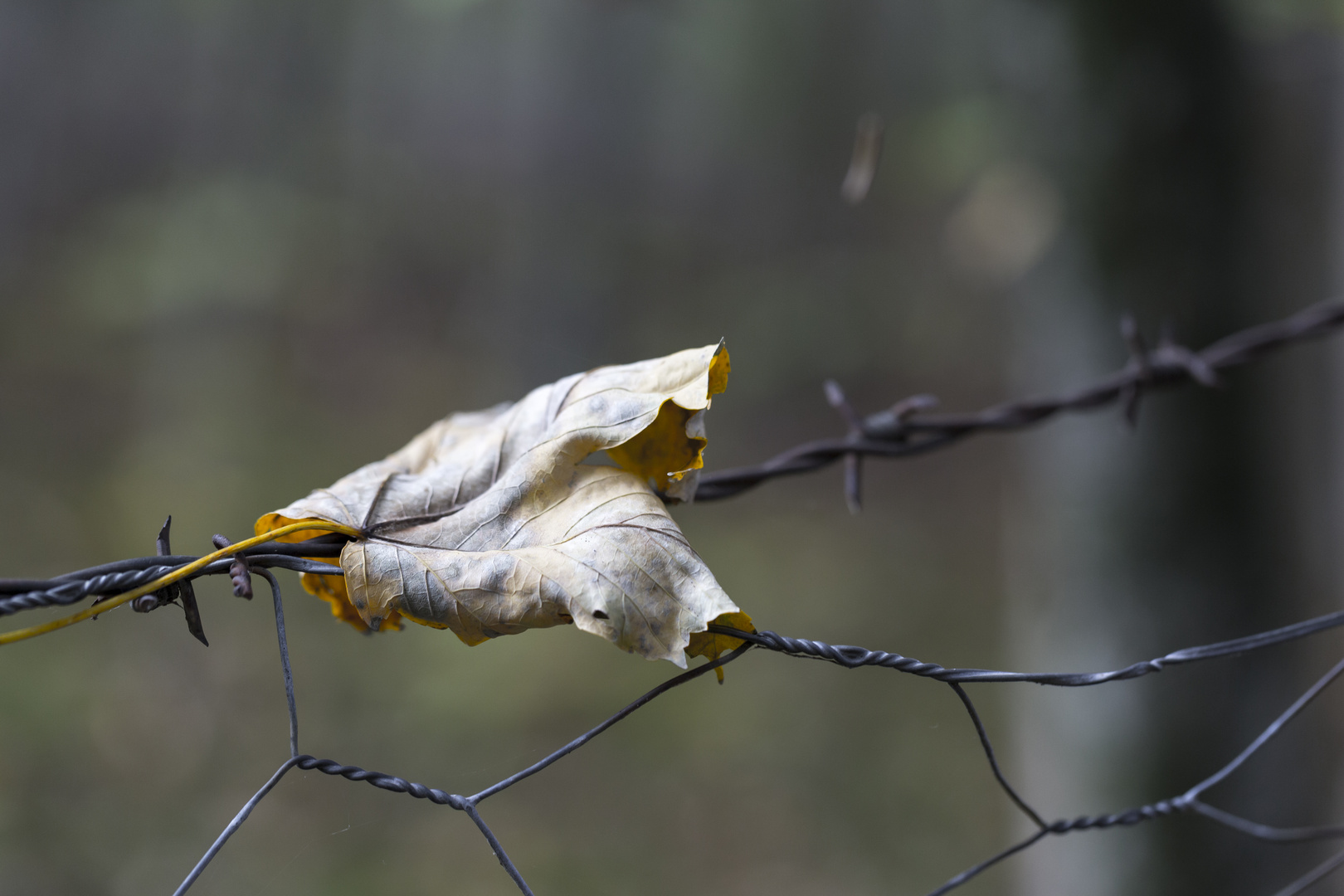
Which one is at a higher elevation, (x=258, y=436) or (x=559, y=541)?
(x=559, y=541)

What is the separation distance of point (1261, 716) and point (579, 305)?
454cm

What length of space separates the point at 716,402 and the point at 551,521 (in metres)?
5.31

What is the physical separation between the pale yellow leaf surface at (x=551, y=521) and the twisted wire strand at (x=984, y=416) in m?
0.14

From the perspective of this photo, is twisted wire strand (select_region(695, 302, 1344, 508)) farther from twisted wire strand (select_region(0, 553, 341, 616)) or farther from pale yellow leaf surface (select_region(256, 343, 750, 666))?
twisted wire strand (select_region(0, 553, 341, 616))

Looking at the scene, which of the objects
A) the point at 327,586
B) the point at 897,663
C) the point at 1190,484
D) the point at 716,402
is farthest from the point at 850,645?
the point at 716,402

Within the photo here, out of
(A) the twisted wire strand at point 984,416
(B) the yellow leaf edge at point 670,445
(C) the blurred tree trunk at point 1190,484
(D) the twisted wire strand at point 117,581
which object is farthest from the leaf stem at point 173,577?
(C) the blurred tree trunk at point 1190,484

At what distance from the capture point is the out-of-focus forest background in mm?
1402

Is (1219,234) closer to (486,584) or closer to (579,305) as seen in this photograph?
(486,584)

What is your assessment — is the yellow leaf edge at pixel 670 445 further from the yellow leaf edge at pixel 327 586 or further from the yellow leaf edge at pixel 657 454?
the yellow leaf edge at pixel 327 586

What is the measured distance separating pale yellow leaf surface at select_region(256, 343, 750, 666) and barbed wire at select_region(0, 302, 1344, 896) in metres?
0.03

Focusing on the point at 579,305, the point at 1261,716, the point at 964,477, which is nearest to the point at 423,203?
the point at 579,305

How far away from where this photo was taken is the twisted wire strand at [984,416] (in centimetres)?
75

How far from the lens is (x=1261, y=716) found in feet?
4.37

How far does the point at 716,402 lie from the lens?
227 inches
